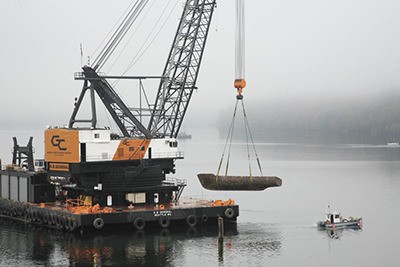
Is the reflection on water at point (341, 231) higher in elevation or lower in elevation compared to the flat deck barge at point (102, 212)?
lower

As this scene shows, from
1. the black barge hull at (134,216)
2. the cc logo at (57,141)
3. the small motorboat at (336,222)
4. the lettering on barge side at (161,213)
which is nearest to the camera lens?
the black barge hull at (134,216)

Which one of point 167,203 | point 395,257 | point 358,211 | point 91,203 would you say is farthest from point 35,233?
point 358,211

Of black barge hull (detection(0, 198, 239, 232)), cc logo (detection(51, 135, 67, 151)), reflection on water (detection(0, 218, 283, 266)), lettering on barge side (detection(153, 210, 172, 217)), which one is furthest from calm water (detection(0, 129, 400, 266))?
cc logo (detection(51, 135, 67, 151))

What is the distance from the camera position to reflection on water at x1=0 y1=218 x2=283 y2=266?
44.5m

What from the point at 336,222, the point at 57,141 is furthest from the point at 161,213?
the point at 336,222

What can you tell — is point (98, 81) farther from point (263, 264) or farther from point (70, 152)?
point (263, 264)

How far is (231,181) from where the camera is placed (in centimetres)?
5312

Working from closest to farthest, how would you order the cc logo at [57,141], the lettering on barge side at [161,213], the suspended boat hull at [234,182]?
the suspended boat hull at [234,182] < the lettering on barge side at [161,213] < the cc logo at [57,141]

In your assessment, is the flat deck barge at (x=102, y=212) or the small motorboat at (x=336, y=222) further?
the small motorboat at (x=336, y=222)

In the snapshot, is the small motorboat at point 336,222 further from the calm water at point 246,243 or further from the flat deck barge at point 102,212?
the flat deck barge at point 102,212

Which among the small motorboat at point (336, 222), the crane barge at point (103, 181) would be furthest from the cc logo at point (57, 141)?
the small motorboat at point (336, 222)

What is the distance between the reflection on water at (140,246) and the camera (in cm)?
4453

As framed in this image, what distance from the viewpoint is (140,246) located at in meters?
48.2

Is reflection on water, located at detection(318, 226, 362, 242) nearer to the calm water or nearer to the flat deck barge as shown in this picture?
the calm water
